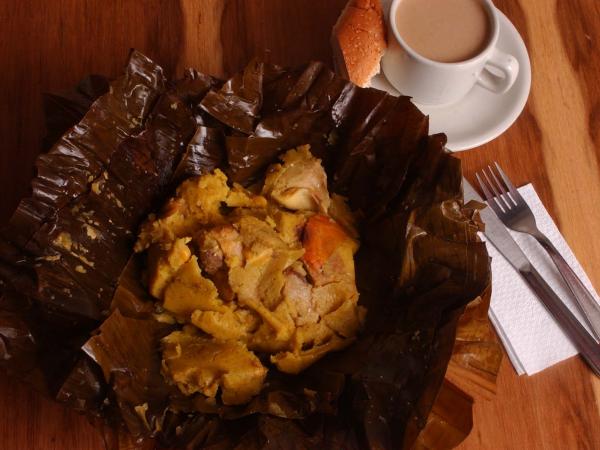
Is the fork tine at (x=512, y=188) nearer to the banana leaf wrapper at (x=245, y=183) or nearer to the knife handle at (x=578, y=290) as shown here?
the knife handle at (x=578, y=290)

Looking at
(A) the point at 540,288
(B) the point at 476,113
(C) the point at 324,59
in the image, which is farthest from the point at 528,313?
(C) the point at 324,59

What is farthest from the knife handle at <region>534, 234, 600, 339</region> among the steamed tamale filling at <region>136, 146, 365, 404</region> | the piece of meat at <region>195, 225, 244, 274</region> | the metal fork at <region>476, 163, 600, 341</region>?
the piece of meat at <region>195, 225, 244, 274</region>

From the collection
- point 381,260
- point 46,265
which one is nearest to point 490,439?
point 381,260

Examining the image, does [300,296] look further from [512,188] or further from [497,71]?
[497,71]

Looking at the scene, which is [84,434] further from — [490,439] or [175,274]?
[490,439]

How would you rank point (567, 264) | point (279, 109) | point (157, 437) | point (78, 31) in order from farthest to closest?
point (78, 31) → point (567, 264) → point (279, 109) → point (157, 437)

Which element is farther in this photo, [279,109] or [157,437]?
[279,109]

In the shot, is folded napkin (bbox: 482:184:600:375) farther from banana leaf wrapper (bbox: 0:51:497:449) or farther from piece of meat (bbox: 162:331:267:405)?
piece of meat (bbox: 162:331:267:405)
